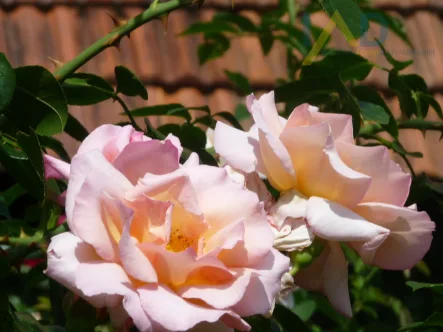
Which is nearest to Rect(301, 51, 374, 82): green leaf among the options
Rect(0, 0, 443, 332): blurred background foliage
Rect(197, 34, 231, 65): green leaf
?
Rect(0, 0, 443, 332): blurred background foliage

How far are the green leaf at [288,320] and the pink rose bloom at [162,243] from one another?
0.33 metres

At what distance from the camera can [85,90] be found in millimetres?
846

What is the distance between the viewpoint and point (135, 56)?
8.13ft

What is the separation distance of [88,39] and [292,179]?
6.31 feet

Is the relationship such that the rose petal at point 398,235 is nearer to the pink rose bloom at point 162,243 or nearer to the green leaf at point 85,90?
the pink rose bloom at point 162,243

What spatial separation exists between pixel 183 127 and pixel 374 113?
24 centimetres

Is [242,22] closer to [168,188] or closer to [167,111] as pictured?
[167,111]

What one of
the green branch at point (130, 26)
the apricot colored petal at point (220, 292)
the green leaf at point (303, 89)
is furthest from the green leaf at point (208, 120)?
the apricot colored petal at point (220, 292)

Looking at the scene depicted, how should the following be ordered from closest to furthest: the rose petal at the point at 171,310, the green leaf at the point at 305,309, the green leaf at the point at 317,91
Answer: the rose petal at the point at 171,310
the green leaf at the point at 317,91
the green leaf at the point at 305,309

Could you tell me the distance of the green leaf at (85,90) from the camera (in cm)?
84

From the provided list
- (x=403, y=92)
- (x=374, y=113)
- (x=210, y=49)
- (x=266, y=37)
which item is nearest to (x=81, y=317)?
(x=374, y=113)

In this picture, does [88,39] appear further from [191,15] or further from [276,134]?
[276,134]

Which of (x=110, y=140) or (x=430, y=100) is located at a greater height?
(x=110, y=140)

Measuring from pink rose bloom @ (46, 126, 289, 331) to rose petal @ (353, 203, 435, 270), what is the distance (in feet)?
0.33
